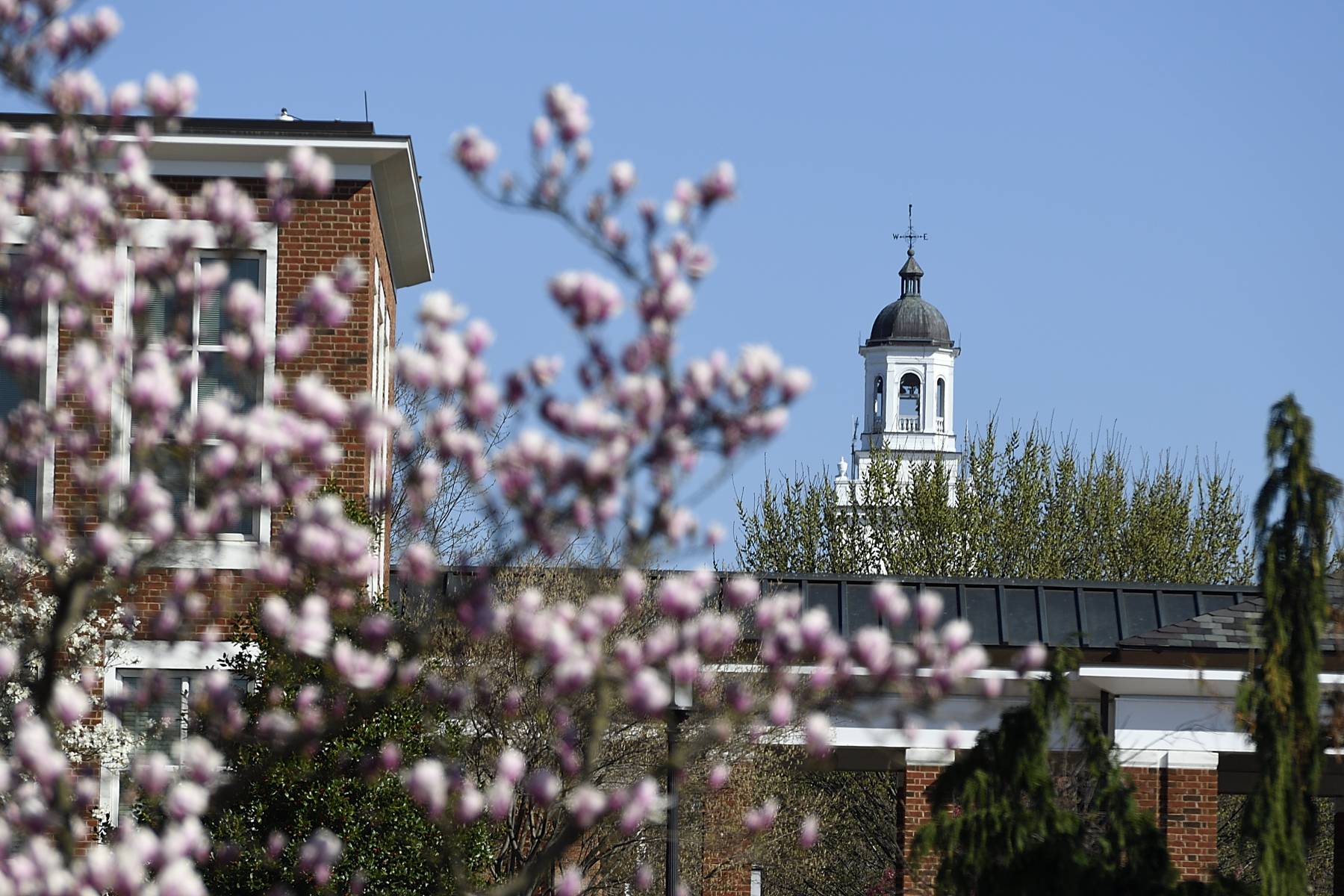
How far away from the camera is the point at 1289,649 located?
1090cm

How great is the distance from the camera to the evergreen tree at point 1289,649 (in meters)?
10.8

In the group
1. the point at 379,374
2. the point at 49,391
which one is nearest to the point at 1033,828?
the point at 49,391

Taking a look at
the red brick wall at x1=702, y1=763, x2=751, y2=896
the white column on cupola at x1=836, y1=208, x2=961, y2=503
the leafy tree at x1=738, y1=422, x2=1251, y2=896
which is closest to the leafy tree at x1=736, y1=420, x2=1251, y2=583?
the leafy tree at x1=738, y1=422, x2=1251, y2=896

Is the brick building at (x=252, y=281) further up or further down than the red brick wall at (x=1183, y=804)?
further up

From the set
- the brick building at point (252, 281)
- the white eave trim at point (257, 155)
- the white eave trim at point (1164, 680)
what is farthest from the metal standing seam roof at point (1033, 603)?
the white eave trim at point (257, 155)

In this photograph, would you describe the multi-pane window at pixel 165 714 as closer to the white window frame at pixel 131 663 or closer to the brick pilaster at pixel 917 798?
the white window frame at pixel 131 663

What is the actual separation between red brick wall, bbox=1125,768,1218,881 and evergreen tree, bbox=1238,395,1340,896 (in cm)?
975

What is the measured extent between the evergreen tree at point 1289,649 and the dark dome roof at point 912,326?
3881 inches

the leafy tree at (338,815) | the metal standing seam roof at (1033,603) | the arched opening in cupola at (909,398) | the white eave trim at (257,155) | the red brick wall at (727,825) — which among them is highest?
the arched opening in cupola at (909,398)

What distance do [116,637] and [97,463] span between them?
1514 mm

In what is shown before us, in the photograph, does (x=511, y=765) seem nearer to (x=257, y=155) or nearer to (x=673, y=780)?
(x=673, y=780)

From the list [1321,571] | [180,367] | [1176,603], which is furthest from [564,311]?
[1176,603]

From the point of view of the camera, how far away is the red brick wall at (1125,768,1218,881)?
20.5 m

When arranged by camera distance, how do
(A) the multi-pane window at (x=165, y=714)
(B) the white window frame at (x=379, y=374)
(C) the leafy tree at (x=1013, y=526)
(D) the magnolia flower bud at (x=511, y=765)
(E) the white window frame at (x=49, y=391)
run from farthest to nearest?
(C) the leafy tree at (x=1013, y=526), (B) the white window frame at (x=379, y=374), (E) the white window frame at (x=49, y=391), (A) the multi-pane window at (x=165, y=714), (D) the magnolia flower bud at (x=511, y=765)
